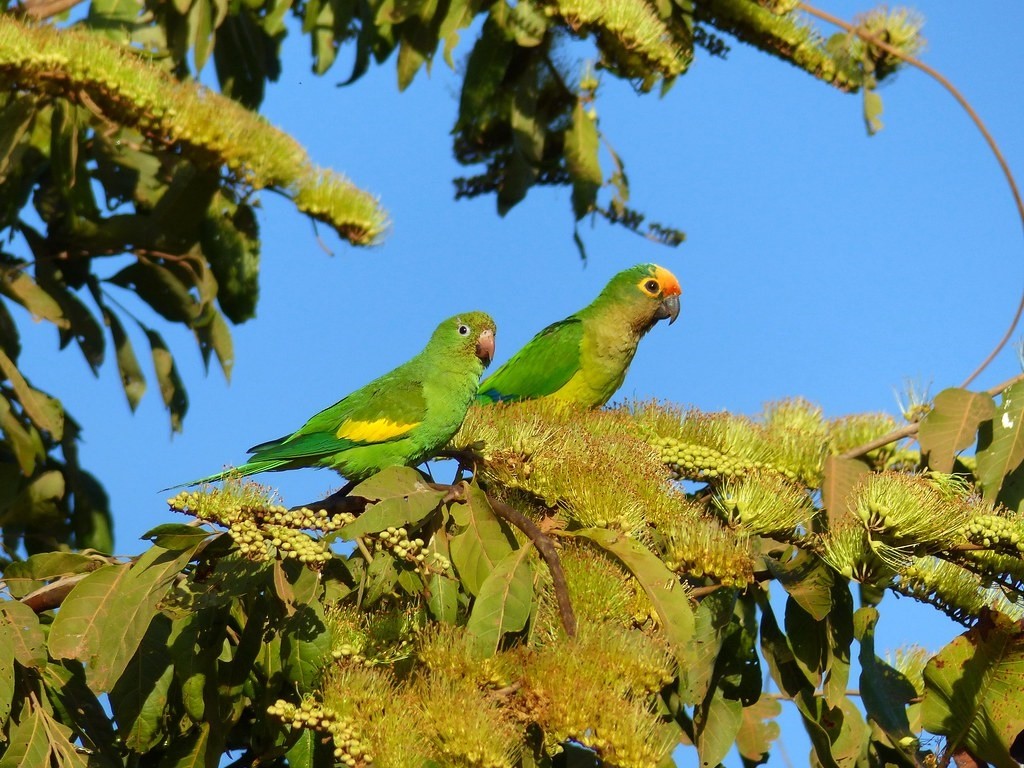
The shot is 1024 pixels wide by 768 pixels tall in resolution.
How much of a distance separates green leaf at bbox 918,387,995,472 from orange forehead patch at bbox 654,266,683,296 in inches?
116

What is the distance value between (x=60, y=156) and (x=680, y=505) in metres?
3.28

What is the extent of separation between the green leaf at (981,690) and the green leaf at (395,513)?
4.32 ft

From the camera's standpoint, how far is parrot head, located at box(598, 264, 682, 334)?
19.6 feet

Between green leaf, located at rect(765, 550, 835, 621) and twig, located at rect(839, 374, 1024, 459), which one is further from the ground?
twig, located at rect(839, 374, 1024, 459)

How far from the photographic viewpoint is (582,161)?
5.45 m

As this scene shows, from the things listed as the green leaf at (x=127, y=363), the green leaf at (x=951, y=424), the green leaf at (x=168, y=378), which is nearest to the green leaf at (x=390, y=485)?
the green leaf at (x=951, y=424)

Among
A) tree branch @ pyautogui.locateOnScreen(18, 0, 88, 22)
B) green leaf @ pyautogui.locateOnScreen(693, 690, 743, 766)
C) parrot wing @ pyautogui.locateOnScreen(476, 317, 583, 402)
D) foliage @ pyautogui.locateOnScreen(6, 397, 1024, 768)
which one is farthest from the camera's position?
parrot wing @ pyautogui.locateOnScreen(476, 317, 583, 402)

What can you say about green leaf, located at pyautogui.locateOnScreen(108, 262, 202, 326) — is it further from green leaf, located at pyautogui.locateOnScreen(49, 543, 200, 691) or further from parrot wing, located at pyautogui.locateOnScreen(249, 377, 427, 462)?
green leaf, located at pyautogui.locateOnScreen(49, 543, 200, 691)

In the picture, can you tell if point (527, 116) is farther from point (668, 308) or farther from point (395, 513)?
point (395, 513)

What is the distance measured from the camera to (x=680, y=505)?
2.79 metres

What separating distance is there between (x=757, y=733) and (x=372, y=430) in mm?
Answer: 1668

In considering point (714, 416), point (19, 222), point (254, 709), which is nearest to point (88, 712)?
point (254, 709)

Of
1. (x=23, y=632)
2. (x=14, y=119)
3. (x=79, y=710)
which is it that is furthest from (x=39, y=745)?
(x=14, y=119)

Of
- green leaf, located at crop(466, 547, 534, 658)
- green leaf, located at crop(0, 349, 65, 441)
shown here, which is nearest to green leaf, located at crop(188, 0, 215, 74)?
green leaf, located at crop(0, 349, 65, 441)
